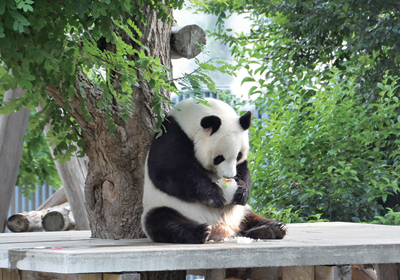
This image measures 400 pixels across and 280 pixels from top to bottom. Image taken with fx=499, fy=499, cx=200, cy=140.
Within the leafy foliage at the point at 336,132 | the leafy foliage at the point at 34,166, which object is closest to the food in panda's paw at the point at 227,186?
the leafy foliage at the point at 336,132

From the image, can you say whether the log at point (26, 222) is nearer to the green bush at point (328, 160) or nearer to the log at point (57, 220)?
the log at point (57, 220)

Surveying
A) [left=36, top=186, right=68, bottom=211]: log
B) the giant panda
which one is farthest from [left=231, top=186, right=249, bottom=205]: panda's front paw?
[left=36, top=186, right=68, bottom=211]: log

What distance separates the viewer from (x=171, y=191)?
8.31 feet

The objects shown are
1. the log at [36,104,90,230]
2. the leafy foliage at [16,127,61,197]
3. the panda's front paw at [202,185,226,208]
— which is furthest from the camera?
the leafy foliage at [16,127,61,197]

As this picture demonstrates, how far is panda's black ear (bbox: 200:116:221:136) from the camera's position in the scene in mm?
2543

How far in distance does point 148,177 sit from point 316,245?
95cm

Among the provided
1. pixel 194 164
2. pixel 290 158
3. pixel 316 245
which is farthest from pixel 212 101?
pixel 290 158

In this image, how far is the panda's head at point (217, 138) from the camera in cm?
255

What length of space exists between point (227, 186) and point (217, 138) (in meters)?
0.25

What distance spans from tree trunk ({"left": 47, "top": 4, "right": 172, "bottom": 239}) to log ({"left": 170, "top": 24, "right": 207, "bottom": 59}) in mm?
231

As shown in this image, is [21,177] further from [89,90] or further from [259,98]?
[89,90]

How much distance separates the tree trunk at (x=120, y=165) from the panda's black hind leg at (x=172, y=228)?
0.45 m

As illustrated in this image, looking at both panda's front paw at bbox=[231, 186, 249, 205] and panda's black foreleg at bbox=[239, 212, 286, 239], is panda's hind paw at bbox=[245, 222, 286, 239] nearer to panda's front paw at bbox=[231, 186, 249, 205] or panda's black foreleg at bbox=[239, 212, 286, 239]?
panda's black foreleg at bbox=[239, 212, 286, 239]

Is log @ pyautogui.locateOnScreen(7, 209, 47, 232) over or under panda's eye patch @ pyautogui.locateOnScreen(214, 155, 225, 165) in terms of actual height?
under
